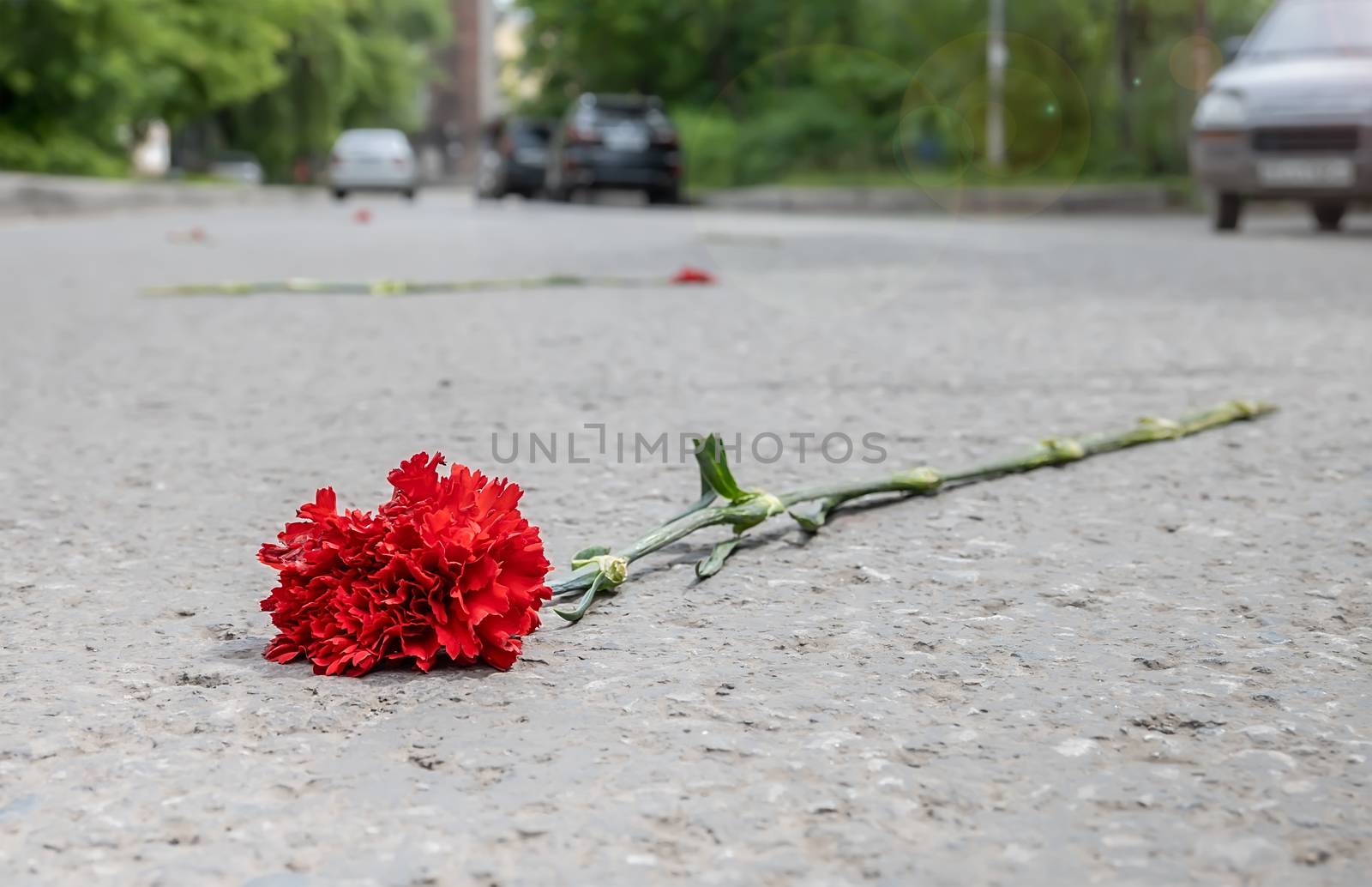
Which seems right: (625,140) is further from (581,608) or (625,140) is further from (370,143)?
(581,608)

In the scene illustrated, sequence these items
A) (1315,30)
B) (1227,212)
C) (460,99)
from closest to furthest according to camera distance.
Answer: (1315,30), (1227,212), (460,99)

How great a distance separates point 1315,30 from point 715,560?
1315 centimetres

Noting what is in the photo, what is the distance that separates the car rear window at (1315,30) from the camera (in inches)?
559

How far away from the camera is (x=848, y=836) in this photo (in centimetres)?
175

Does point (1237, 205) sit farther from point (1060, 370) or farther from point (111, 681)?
point (111, 681)

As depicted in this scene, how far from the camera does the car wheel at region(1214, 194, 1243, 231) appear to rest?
620 inches

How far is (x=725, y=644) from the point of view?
Result: 246 centimetres

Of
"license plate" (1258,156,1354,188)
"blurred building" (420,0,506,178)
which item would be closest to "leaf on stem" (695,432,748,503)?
"license plate" (1258,156,1354,188)

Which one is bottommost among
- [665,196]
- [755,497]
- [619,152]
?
[755,497]

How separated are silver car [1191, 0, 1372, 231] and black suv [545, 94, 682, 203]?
1277 cm

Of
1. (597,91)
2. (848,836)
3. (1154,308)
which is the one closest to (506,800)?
(848,836)

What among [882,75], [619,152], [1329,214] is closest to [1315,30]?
[1329,214]

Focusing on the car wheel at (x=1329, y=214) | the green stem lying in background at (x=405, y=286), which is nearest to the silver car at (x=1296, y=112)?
the car wheel at (x=1329, y=214)

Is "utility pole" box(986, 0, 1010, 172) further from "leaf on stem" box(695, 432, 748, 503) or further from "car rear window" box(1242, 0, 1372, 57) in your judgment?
"leaf on stem" box(695, 432, 748, 503)
